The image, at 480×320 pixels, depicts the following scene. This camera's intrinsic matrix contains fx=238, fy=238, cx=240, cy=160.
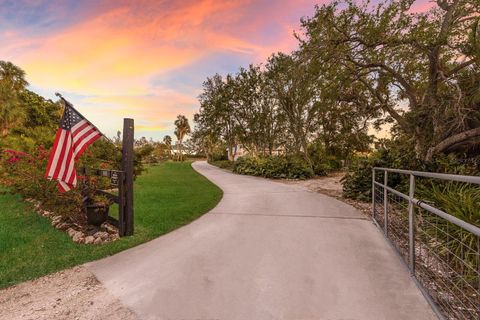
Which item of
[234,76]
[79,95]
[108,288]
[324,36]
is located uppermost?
[234,76]

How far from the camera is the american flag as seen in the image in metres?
3.92

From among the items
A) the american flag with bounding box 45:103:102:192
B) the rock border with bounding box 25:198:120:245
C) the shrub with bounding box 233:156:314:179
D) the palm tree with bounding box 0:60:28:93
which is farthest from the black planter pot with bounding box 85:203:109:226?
the palm tree with bounding box 0:60:28:93

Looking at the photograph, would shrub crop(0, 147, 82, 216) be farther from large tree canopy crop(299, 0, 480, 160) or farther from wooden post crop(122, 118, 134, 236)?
large tree canopy crop(299, 0, 480, 160)

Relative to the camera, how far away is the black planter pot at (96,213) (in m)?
4.91

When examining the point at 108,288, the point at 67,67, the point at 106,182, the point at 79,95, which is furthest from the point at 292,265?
the point at 79,95

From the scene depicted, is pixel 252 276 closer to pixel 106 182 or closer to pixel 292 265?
pixel 292 265

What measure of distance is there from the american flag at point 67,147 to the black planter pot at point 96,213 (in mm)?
954

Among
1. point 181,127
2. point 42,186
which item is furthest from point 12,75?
point 181,127

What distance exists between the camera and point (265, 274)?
3033 mm

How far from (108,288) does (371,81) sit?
36.8ft

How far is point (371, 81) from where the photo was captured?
10.0 m

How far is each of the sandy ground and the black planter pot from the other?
1.89 meters

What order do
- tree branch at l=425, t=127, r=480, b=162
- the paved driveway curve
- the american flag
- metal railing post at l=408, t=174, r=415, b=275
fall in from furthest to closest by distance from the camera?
tree branch at l=425, t=127, r=480, b=162, the american flag, metal railing post at l=408, t=174, r=415, b=275, the paved driveway curve

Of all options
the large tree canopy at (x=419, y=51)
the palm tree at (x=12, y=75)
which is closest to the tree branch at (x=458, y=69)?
the large tree canopy at (x=419, y=51)
